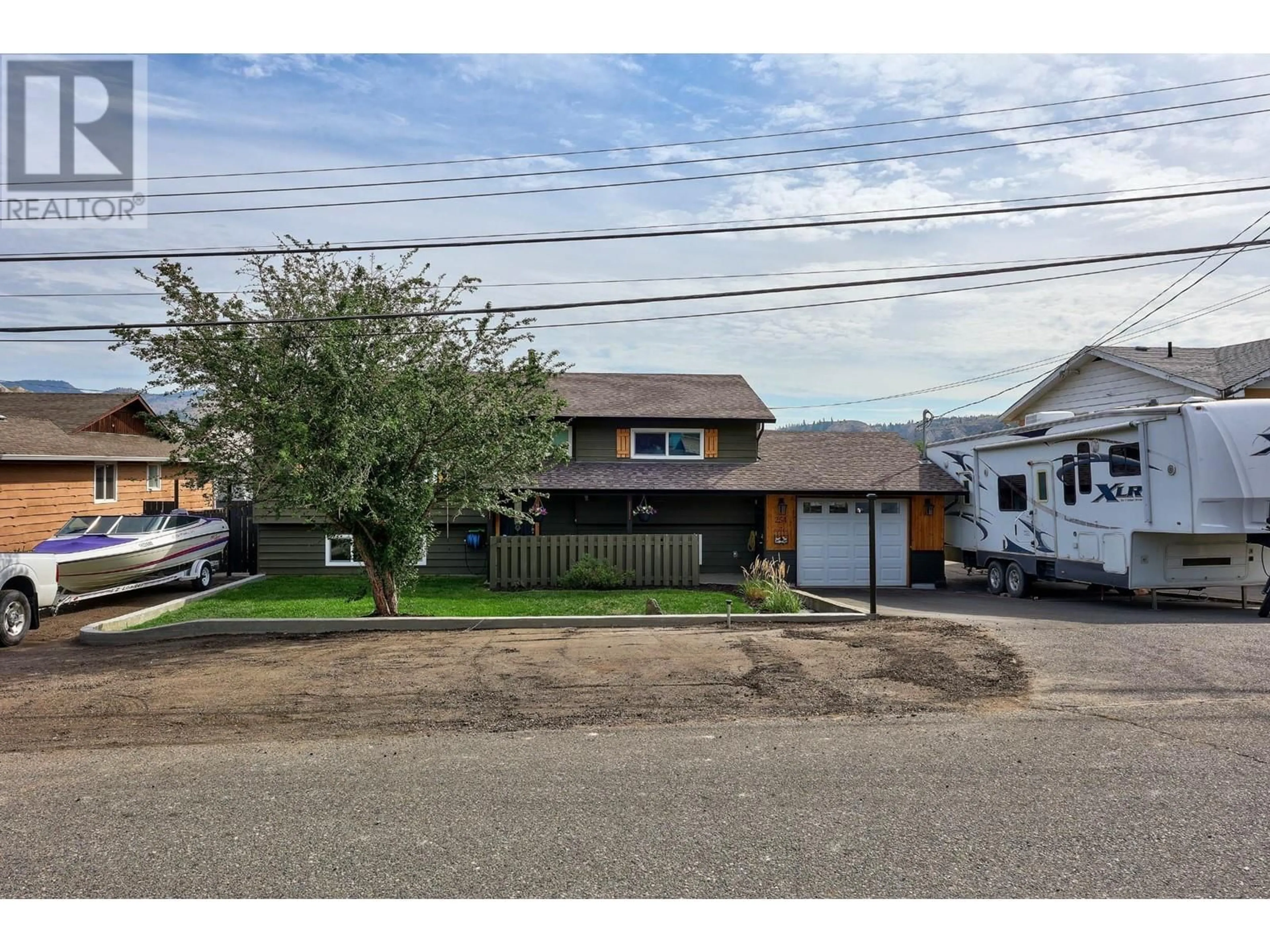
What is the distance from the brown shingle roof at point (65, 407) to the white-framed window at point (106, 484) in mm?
2536

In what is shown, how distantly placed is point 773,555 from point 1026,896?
633 inches

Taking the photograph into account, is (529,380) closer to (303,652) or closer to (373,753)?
(303,652)

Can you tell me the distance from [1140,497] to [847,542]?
7.24 meters

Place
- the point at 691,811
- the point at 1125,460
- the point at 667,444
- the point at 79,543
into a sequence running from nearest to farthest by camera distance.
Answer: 1. the point at 691,811
2. the point at 1125,460
3. the point at 79,543
4. the point at 667,444

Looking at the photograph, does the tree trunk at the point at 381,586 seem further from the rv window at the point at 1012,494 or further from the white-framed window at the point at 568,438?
the rv window at the point at 1012,494

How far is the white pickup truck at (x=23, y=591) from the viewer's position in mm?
11797

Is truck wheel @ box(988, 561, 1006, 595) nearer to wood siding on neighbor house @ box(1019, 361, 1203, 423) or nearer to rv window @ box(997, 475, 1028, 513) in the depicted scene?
rv window @ box(997, 475, 1028, 513)

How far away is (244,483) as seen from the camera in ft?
39.4

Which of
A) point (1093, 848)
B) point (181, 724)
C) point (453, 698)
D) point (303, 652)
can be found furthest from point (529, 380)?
point (1093, 848)

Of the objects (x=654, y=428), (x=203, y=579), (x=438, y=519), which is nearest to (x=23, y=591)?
(x=203, y=579)

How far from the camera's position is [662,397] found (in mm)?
22125

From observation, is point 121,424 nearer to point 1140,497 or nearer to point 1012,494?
point 1012,494

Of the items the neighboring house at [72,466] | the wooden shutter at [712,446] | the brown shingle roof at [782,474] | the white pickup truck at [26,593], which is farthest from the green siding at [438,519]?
the wooden shutter at [712,446]

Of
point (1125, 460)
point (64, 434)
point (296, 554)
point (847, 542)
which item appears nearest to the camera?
point (1125, 460)
